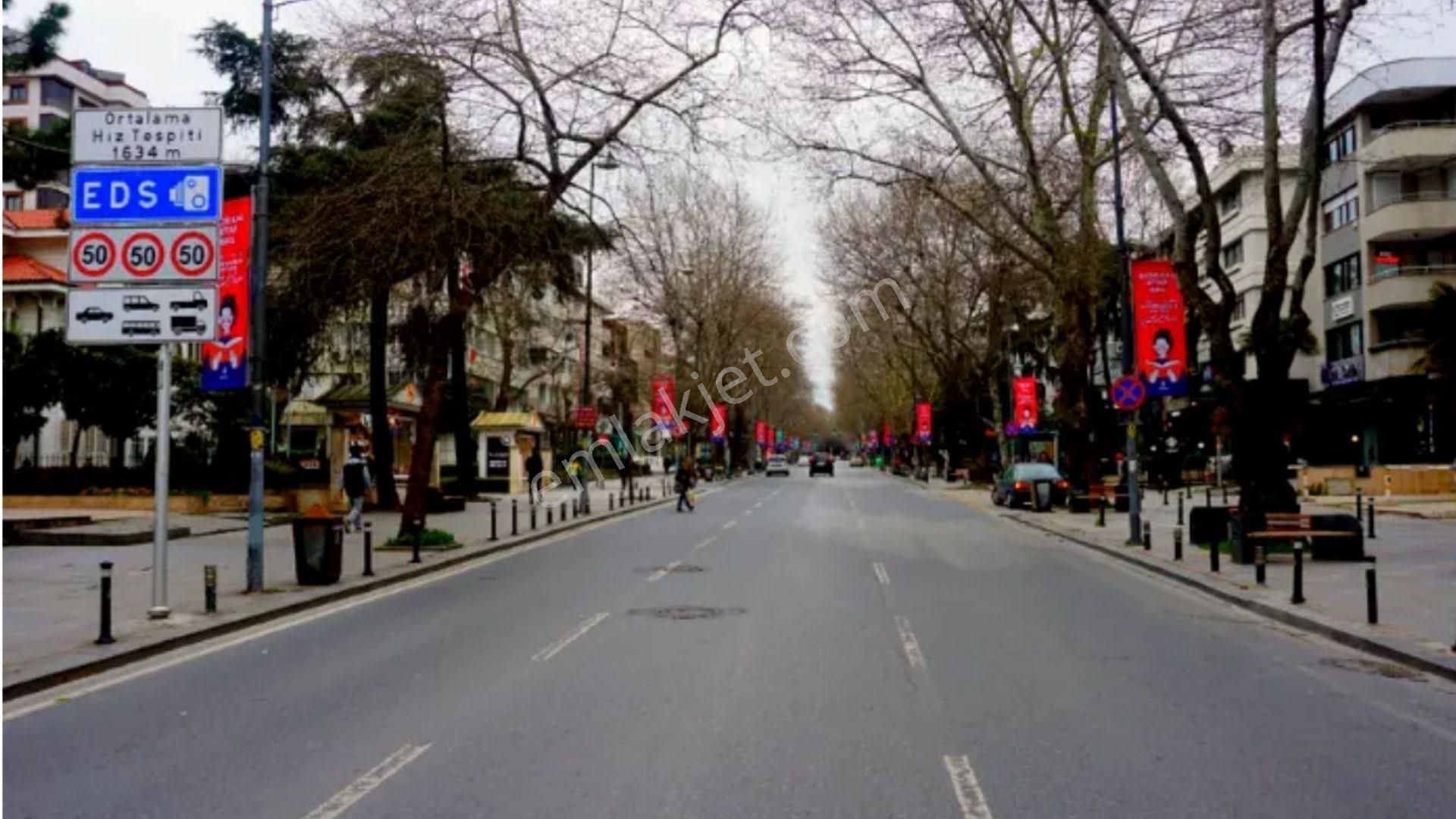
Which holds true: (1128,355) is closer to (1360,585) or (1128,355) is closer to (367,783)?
(1360,585)

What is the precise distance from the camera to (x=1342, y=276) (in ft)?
174

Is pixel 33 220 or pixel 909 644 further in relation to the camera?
pixel 33 220

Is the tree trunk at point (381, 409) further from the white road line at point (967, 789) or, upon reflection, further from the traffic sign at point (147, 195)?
the white road line at point (967, 789)

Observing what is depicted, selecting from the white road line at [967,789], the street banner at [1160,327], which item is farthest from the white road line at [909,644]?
the street banner at [1160,327]

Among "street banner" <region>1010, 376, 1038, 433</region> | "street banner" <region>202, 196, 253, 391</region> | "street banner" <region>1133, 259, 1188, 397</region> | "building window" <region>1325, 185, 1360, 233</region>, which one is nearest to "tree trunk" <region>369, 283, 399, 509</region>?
"street banner" <region>202, 196, 253, 391</region>

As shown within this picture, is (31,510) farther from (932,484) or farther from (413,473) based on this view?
(932,484)

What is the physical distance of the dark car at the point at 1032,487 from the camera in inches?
1474

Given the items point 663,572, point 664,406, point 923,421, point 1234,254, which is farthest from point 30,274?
point 1234,254

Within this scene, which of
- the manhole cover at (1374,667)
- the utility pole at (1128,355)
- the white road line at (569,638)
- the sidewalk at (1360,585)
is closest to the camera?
the manhole cover at (1374,667)

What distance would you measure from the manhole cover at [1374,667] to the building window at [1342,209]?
45114 millimetres

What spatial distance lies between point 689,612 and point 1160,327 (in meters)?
13.6

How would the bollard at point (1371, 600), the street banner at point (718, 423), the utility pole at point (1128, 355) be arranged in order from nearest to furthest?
the bollard at point (1371, 600)
the utility pole at point (1128, 355)
the street banner at point (718, 423)

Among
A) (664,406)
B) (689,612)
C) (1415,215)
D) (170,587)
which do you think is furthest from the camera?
(664,406)

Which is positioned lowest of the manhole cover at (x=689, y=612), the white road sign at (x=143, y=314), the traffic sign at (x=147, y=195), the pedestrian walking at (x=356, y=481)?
the manhole cover at (x=689, y=612)
